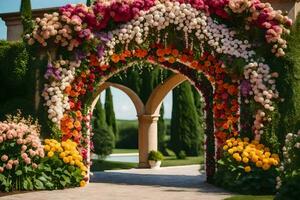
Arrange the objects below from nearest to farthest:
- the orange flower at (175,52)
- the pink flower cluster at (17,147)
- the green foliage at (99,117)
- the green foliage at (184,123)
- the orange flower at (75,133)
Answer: the pink flower cluster at (17,147), the orange flower at (75,133), the orange flower at (175,52), the green foliage at (184,123), the green foliage at (99,117)

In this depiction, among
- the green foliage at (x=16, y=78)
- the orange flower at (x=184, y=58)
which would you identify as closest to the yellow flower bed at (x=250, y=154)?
the orange flower at (x=184, y=58)

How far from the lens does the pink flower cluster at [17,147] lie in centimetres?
937

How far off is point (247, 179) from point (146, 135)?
10.2 meters

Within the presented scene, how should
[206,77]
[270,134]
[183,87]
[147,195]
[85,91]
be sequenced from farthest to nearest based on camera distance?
[183,87] < [206,77] < [85,91] < [270,134] < [147,195]

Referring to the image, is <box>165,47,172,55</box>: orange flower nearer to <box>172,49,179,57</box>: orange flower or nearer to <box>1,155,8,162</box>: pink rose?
<box>172,49,179,57</box>: orange flower

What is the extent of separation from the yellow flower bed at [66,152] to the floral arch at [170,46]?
484 mm

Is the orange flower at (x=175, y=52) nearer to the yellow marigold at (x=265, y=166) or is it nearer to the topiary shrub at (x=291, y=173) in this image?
the yellow marigold at (x=265, y=166)

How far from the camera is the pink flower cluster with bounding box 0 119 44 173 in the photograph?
30.7 feet

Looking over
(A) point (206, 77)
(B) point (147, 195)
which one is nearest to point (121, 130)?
(A) point (206, 77)

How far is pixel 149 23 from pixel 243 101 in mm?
2706

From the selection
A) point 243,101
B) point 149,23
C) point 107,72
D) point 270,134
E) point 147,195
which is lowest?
point 147,195

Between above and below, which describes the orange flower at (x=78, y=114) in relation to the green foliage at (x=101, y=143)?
above

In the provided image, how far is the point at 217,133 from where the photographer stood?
11422 millimetres

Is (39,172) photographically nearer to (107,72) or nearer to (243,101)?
(107,72)
